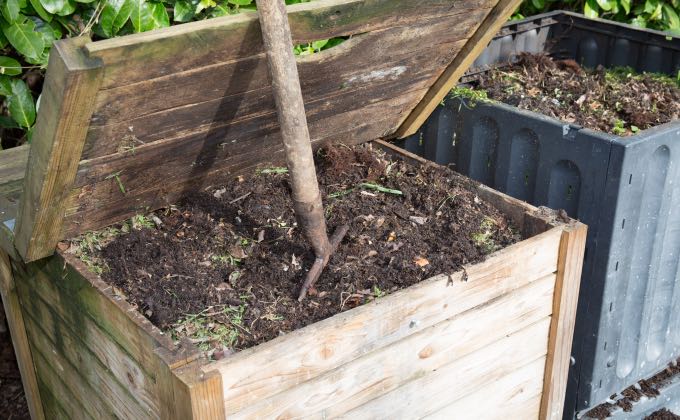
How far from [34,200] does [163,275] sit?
365 millimetres

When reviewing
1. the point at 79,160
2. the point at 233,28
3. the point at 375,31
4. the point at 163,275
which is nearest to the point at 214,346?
the point at 163,275

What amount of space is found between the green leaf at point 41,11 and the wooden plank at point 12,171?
43 centimetres

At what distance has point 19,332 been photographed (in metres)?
2.53

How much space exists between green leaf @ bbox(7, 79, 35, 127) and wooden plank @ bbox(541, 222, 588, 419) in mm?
1735

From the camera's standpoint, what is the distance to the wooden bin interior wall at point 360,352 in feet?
5.53

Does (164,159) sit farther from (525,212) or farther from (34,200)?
(525,212)

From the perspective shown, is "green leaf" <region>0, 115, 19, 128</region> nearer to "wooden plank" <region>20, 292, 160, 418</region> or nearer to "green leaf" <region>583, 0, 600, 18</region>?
"wooden plank" <region>20, 292, 160, 418</region>

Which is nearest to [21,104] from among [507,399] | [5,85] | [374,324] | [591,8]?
[5,85]

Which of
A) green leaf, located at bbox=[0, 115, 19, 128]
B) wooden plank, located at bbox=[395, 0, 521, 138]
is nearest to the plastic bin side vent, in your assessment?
wooden plank, located at bbox=[395, 0, 521, 138]

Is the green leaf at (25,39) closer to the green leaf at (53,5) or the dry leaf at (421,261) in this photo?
the green leaf at (53,5)

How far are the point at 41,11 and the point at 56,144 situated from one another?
1007 millimetres

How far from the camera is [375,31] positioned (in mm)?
2080

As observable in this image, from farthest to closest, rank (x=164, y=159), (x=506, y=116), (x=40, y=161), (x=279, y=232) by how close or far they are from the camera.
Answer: (x=506, y=116), (x=279, y=232), (x=164, y=159), (x=40, y=161)

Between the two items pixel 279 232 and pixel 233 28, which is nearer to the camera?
pixel 233 28
